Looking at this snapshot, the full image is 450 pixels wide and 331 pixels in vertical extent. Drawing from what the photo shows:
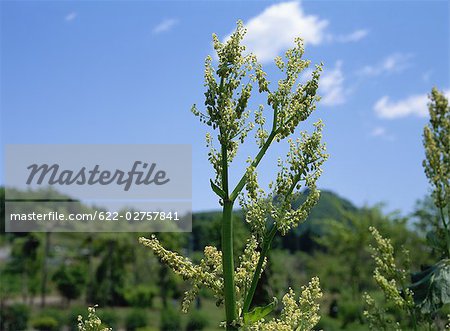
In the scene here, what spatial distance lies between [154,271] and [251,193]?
3777 cm

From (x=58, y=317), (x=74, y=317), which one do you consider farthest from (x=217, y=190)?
(x=58, y=317)

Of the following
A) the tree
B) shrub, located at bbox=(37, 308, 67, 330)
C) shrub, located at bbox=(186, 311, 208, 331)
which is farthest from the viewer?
the tree

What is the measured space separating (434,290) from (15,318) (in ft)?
86.4

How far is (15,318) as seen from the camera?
2730 centimetres

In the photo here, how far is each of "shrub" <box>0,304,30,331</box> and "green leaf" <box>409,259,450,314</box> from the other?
25.9 m

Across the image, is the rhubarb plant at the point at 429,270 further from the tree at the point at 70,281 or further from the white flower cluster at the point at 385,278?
the tree at the point at 70,281

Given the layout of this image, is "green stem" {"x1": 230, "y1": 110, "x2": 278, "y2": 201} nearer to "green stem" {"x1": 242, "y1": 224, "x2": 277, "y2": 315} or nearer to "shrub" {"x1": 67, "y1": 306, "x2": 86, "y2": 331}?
"green stem" {"x1": 242, "y1": 224, "x2": 277, "y2": 315}

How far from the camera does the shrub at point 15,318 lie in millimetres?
27141

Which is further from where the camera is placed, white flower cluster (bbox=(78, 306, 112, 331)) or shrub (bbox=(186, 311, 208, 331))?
shrub (bbox=(186, 311, 208, 331))

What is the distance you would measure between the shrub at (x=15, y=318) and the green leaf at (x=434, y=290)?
25861 millimetres

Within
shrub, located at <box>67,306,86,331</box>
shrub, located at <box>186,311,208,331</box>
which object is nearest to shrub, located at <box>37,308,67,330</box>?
shrub, located at <box>67,306,86,331</box>

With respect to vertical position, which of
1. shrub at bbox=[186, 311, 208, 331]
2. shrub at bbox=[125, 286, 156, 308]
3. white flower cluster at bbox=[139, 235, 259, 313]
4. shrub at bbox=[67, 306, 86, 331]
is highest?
white flower cluster at bbox=[139, 235, 259, 313]

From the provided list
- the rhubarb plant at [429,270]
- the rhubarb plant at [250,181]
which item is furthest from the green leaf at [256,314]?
the rhubarb plant at [429,270]

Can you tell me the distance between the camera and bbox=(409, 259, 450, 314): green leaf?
12.6ft
